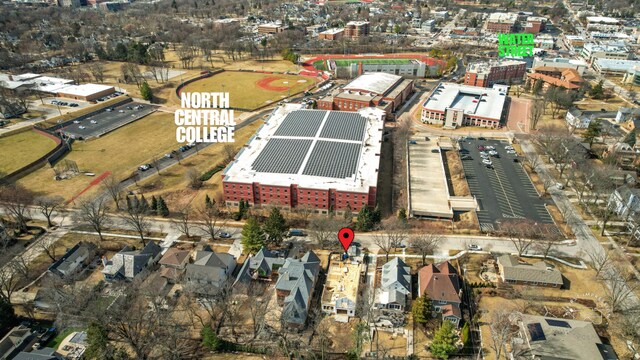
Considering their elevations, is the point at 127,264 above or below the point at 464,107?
below

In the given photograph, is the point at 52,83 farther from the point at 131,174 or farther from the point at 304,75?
the point at 304,75

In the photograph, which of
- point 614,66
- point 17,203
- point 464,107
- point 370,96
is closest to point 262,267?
point 17,203

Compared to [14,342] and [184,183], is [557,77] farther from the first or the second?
[14,342]

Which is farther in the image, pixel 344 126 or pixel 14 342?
pixel 344 126

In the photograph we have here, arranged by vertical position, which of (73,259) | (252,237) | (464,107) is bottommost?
(73,259)

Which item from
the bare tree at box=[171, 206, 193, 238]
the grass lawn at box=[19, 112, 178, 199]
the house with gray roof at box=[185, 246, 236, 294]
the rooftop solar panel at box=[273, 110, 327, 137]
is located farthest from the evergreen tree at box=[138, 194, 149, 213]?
the rooftop solar panel at box=[273, 110, 327, 137]

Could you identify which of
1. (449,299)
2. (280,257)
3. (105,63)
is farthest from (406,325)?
(105,63)
